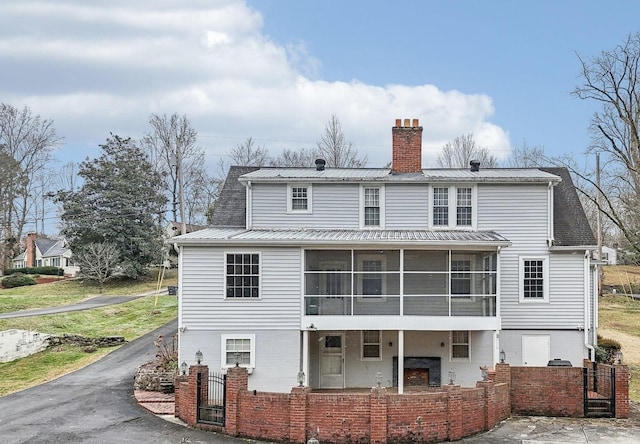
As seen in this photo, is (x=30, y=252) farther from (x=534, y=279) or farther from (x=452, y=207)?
(x=534, y=279)

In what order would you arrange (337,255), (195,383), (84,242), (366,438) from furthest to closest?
(84,242)
(337,255)
(195,383)
(366,438)

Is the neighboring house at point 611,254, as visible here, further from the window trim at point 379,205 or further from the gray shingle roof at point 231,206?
the gray shingle roof at point 231,206

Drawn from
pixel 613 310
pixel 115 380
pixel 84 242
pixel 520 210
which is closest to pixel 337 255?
pixel 520 210

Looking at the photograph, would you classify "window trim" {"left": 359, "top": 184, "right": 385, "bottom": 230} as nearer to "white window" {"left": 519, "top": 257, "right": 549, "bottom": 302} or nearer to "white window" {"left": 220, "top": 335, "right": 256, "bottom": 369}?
"white window" {"left": 519, "top": 257, "right": 549, "bottom": 302}

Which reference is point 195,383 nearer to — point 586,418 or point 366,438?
point 366,438

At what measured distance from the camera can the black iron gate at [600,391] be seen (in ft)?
58.1

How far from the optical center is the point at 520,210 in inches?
875

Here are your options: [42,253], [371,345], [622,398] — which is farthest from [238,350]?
[42,253]

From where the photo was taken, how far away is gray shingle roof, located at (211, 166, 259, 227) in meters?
23.2

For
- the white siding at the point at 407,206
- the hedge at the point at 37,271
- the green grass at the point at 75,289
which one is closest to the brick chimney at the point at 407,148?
the white siding at the point at 407,206

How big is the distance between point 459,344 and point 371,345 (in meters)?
2.90

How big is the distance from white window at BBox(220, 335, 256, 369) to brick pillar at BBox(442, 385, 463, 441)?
6.64 m

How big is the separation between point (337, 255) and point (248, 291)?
3.22 metres

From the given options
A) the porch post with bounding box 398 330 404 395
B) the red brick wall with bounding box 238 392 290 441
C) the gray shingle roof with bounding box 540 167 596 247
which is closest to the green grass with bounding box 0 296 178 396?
the red brick wall with bounding box 238 392 290 441
